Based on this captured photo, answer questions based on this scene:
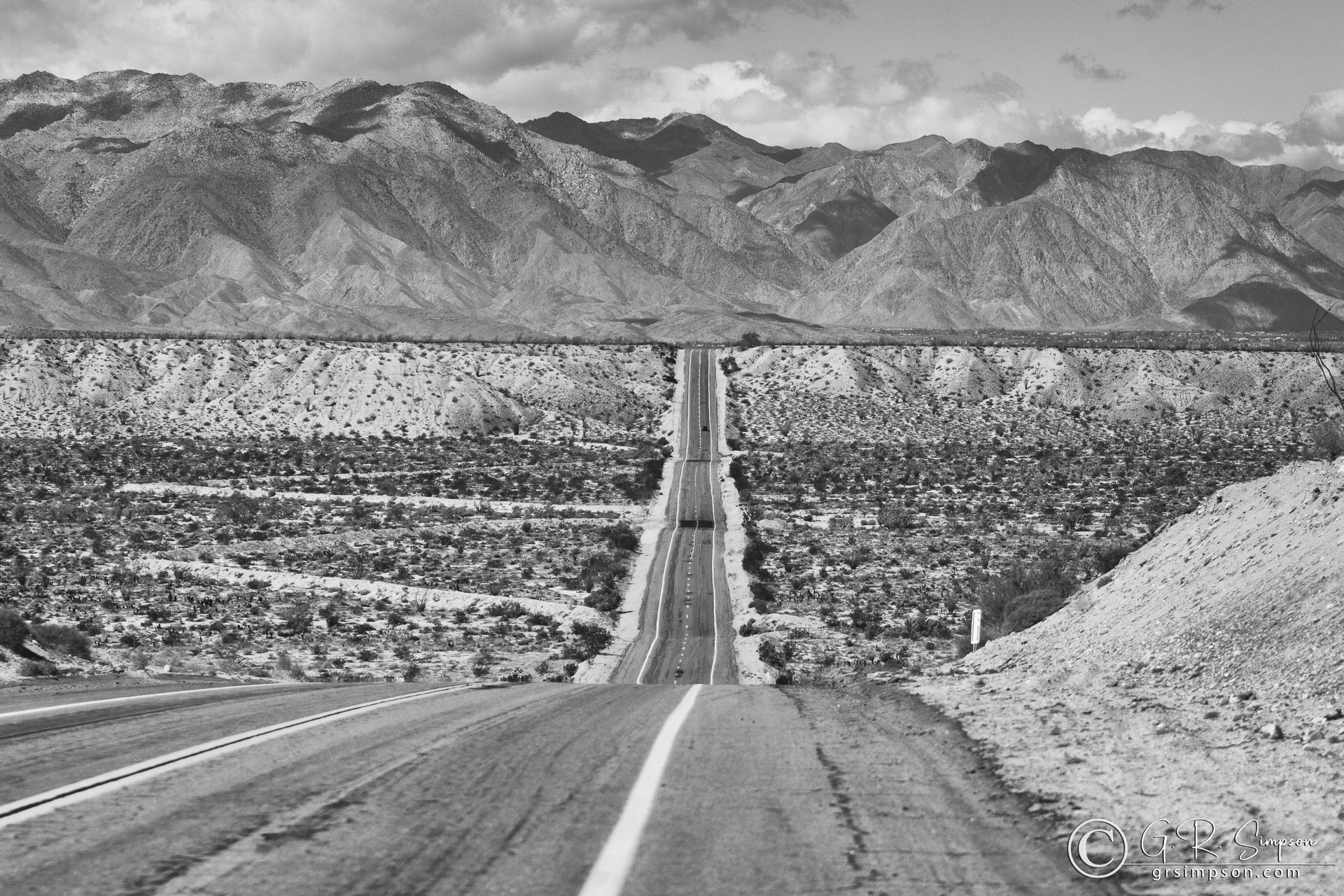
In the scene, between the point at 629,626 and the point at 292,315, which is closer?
the point at 629,626

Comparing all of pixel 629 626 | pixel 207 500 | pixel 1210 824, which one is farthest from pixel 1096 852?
pixel 207 500

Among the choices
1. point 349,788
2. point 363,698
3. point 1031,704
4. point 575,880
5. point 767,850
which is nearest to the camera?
point 575,880

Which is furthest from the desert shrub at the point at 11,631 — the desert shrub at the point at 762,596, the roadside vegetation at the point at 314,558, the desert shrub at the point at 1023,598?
the desert shrub at the point at 762,596

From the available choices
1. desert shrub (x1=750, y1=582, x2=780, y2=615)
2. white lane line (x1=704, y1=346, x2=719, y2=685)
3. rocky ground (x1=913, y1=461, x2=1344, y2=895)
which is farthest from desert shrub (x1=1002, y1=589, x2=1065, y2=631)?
desert shrub (x1=750, y1=582, x2=780, y2=615)

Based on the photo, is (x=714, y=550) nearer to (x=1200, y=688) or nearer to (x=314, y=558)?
(x=314, y=558)

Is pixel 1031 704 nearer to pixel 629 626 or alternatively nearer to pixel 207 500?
pixel 629 626

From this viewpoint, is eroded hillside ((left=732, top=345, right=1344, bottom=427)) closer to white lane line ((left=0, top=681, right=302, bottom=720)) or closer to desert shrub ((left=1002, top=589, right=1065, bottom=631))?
desert shrub ((left=1002, top=589, right=1065, bottom=631))

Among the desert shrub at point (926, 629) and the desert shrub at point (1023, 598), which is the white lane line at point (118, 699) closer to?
the desert shrub at point (1023, 598)
